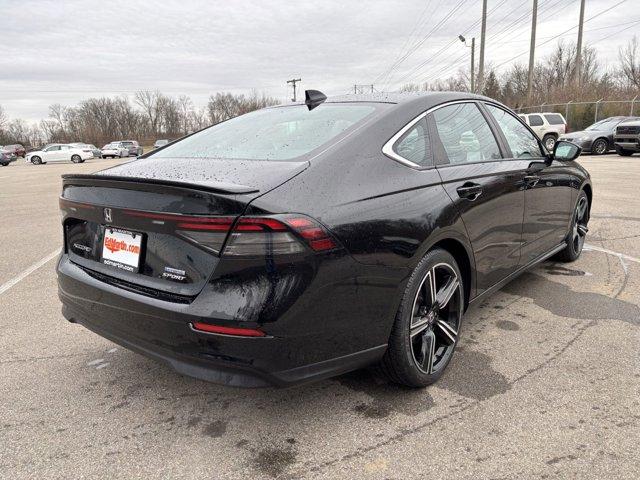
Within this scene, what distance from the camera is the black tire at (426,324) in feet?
8.00

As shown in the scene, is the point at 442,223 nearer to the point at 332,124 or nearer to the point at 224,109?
the point at 332,124

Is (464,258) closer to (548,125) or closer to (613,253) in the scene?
(613,253)

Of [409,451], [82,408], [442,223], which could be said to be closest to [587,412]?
[409,451]

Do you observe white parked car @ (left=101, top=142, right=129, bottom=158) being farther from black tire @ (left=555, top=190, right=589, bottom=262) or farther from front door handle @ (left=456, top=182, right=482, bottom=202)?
front door handle @ (left=456, top=182, right=482, bottom=202)

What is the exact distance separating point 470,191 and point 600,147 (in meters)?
21.4

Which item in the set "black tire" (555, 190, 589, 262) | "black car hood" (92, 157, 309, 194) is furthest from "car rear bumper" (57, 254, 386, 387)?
"black tire" (555, 190, 589, 262)

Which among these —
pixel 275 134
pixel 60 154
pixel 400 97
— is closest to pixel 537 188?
pixel 400 97

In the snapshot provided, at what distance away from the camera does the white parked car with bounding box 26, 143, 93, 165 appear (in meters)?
40.4

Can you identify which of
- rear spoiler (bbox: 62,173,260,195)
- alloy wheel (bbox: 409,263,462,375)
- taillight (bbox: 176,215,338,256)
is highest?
rear spoiler (bbox: 62,173,260,195)

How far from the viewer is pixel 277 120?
10.1 ft

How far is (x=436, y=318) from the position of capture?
9.11 ft

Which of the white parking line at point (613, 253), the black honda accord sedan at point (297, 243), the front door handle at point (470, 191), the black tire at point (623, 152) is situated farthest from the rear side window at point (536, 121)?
the front door handle at point (470, 191)

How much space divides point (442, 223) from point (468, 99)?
124 centimetres

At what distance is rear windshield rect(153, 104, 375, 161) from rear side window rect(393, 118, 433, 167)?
253 mm
